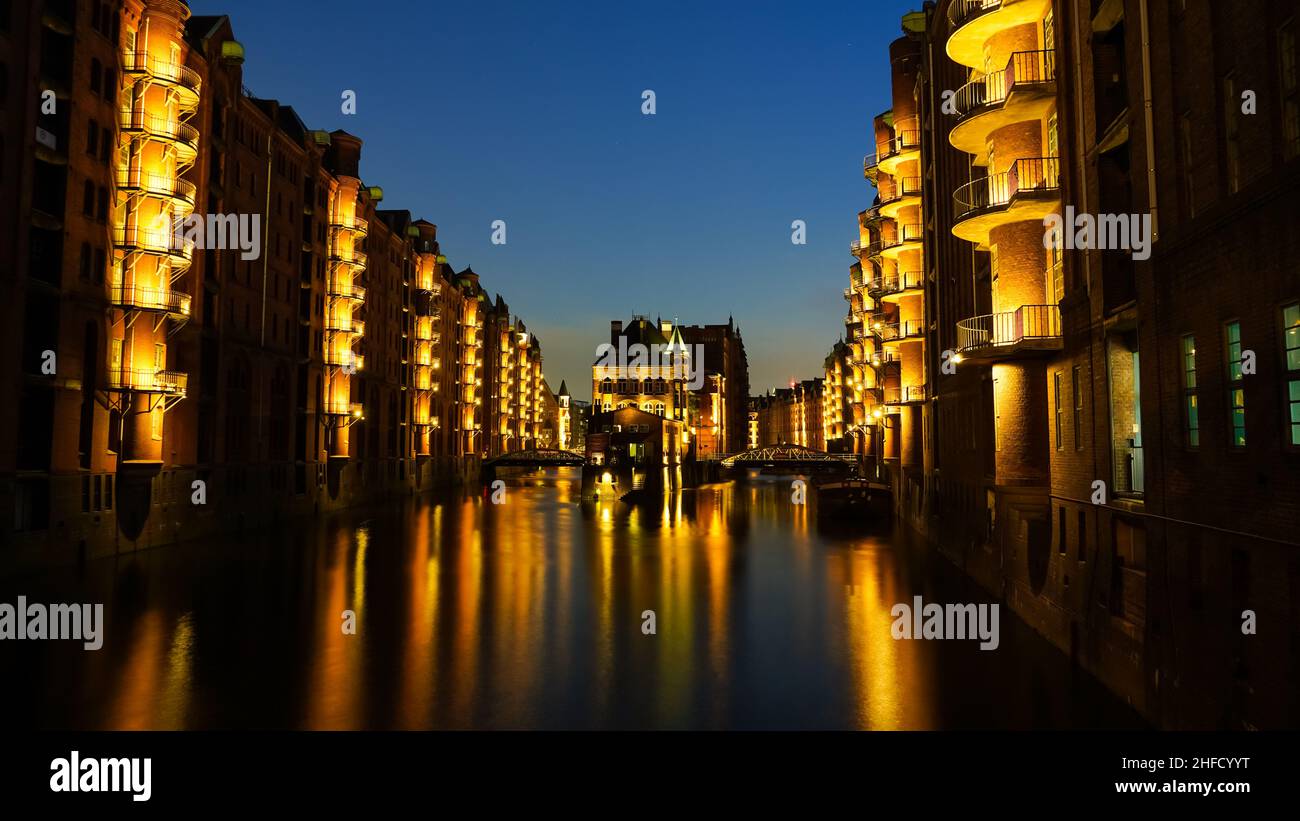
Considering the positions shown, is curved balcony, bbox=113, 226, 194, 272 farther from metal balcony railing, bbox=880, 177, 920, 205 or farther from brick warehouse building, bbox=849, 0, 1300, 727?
metal balcony railing, bbox=880, 177, 920, 205

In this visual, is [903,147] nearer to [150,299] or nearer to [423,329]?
[150,299]

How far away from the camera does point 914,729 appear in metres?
15.0

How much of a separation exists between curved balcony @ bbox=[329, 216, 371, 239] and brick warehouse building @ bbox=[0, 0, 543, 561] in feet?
0.60

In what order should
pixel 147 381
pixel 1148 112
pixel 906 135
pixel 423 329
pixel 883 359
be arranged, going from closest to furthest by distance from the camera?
pixel 1148 112, pixel 147 381, pixel 906 135, pixel 883 359, pixel 423 329

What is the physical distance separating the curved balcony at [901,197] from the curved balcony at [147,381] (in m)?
36.8

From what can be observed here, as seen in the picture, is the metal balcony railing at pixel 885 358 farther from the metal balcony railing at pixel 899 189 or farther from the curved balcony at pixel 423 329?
the curved balcony at pixel 423 329

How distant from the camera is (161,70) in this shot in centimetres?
3494

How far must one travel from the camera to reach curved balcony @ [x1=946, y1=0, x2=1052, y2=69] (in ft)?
63.7

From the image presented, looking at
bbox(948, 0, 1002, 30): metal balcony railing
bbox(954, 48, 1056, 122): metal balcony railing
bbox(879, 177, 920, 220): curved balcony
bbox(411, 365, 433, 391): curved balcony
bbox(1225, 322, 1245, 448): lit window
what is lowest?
bbox(1225, 322, 1245, 448): lit window

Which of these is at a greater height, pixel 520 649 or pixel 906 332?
pixel 906 332

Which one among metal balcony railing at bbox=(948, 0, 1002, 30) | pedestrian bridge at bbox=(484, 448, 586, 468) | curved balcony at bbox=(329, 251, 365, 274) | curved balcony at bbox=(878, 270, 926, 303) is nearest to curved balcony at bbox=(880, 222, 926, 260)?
curved balcony at bbox=(878, 270, 926, 303)

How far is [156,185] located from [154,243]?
257 centimetres

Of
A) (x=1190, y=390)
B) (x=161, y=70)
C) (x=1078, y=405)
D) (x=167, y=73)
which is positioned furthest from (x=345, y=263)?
(x=1190, y=390)
